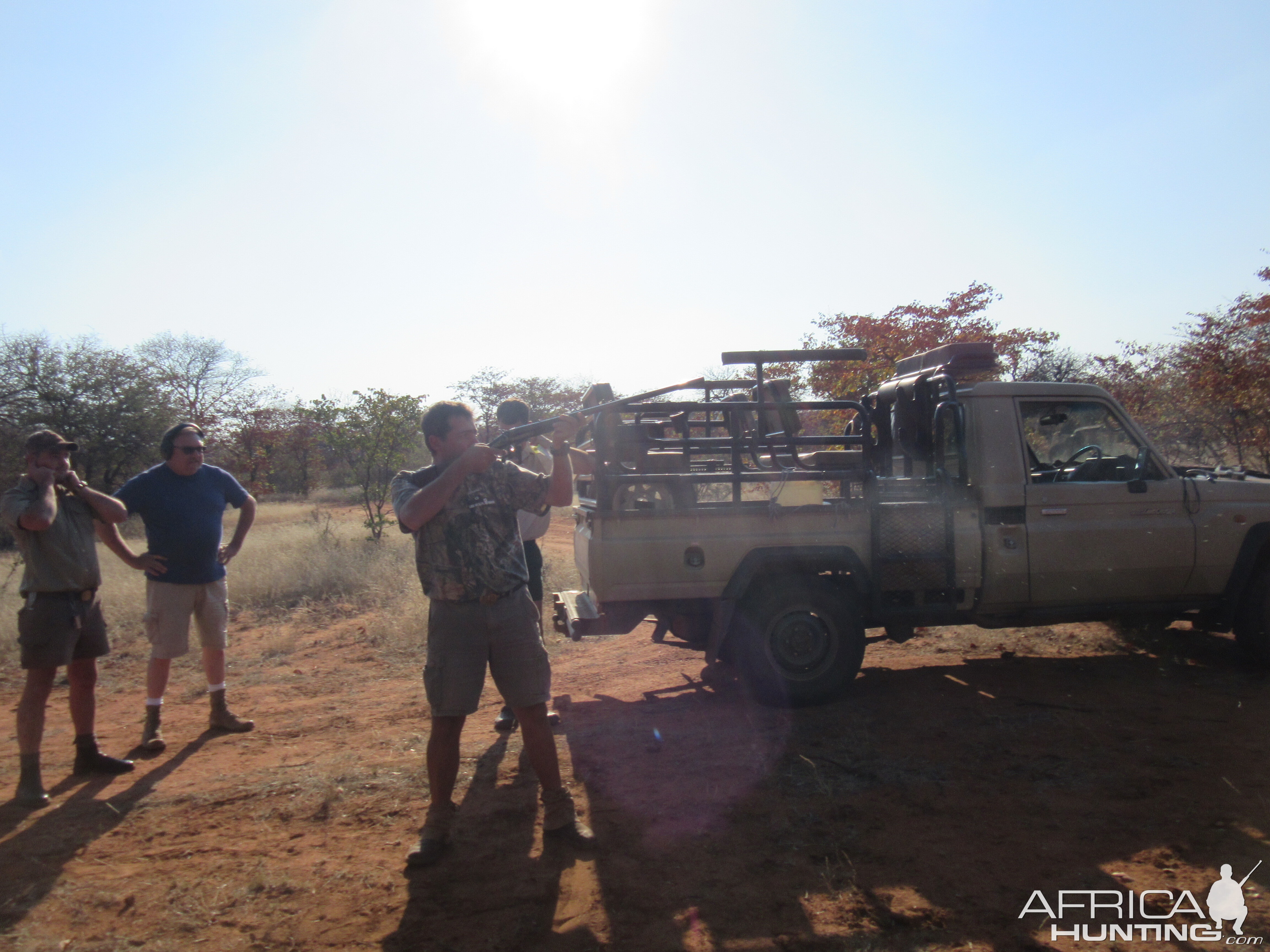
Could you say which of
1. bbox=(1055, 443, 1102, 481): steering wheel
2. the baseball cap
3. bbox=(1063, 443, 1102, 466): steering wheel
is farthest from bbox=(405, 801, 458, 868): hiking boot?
bbox=(1063, 443, 1102, 466): steering wheel

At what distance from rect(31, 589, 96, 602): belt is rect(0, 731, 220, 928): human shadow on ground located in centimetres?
96

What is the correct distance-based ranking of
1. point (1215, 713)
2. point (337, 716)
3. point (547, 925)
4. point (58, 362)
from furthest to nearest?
1. point (58, 362)
2. point (337, 716)
3. point (1215, 713)
4. point (547, 925)

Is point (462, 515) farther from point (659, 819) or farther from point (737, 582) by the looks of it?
point (737, 582)

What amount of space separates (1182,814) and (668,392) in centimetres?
292

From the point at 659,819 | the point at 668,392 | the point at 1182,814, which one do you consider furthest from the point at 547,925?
the point at 1182,814

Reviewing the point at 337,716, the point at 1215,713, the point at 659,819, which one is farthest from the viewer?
the point at 337,716

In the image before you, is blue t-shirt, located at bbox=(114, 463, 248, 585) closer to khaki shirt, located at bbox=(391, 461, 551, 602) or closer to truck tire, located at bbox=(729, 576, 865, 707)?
khaki shirt, located at bbox=(391, 461, 551, 602)

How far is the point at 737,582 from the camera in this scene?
16.0 feet

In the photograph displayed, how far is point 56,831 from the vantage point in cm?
373

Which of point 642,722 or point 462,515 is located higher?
point 462,515

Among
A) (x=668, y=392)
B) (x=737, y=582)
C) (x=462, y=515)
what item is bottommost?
(x=737, y=582)

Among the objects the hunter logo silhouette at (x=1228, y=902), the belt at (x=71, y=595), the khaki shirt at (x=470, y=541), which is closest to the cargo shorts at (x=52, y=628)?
the belt at (x=71, y=595)

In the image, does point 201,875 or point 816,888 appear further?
point 201,875

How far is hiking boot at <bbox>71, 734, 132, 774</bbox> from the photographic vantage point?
173 inches
